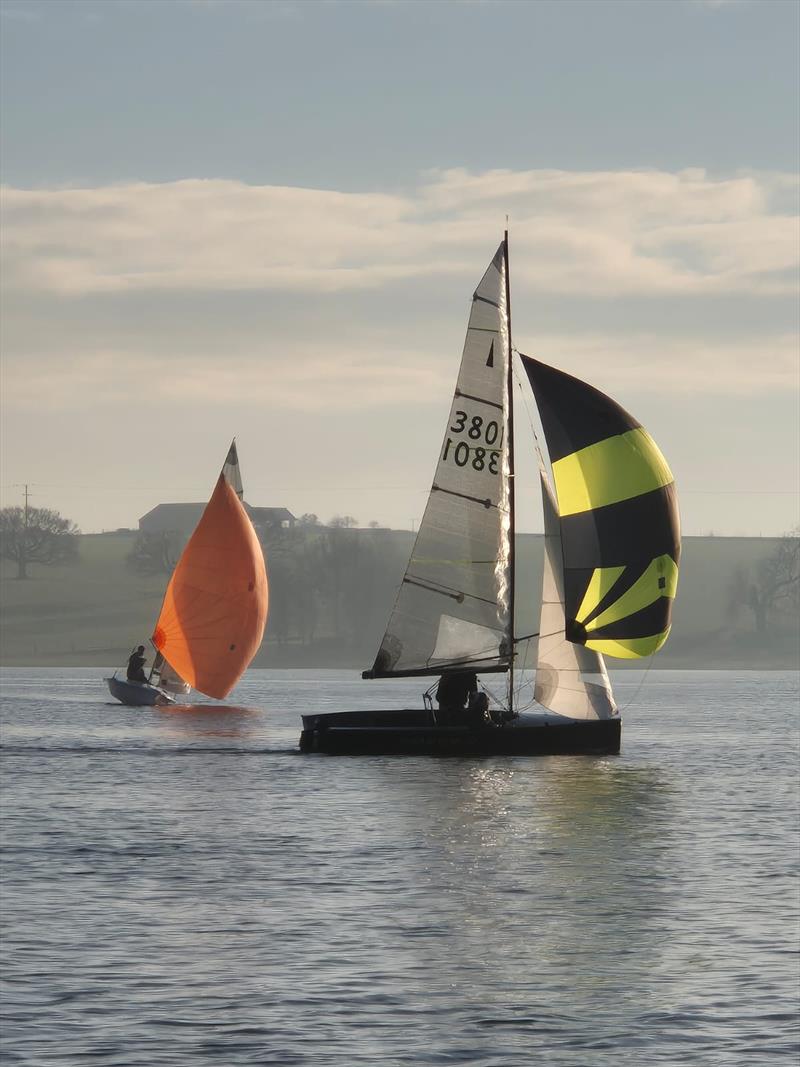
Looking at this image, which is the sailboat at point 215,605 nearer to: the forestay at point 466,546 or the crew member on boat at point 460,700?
the forestay at point 466,546

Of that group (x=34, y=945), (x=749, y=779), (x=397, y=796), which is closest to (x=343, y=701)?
(x=749, y=779)

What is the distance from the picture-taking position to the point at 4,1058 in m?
19.2

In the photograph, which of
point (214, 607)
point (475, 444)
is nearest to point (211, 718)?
point (214, 607)

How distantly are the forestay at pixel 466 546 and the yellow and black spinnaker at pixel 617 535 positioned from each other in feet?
7.33

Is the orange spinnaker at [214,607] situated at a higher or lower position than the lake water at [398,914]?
higher

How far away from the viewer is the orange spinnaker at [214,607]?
82250 millimetres

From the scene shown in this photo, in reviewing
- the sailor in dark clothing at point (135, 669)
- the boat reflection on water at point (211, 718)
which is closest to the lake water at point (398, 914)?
the boat reflection on water at point (211, 718)

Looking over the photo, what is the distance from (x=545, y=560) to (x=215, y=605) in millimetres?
31823

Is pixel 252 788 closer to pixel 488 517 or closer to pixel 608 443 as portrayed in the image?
pixel 488 517

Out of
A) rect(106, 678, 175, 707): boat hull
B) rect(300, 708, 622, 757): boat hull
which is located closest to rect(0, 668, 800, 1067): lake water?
rect(300, 708, 622, 757): boat hull

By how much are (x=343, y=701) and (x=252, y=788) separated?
63122 millimetres

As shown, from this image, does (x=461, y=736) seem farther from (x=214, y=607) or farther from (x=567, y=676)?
(x=214, y=607)

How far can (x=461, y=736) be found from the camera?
1956 inches

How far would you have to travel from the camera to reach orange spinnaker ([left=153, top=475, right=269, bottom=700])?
82250mm
